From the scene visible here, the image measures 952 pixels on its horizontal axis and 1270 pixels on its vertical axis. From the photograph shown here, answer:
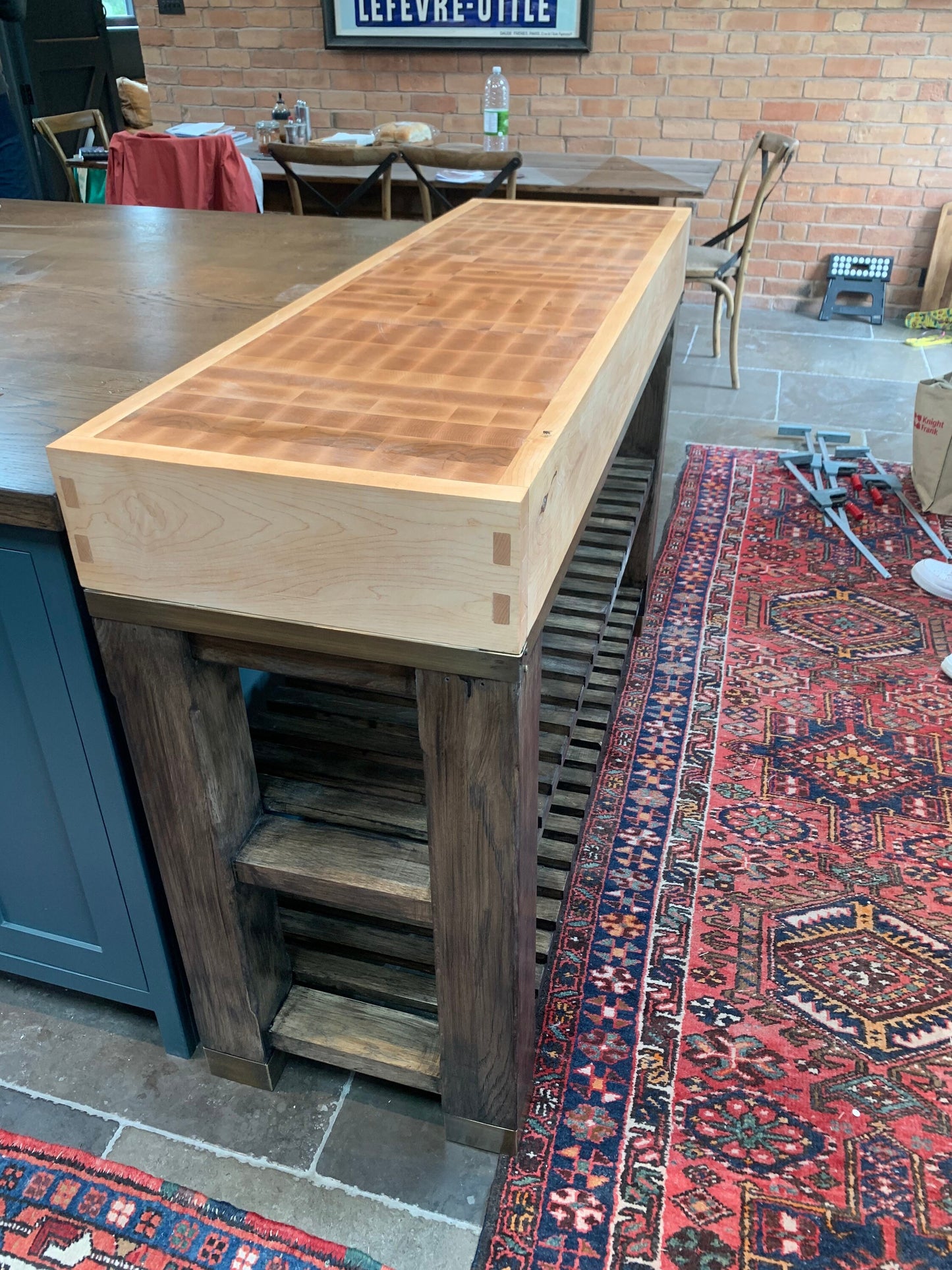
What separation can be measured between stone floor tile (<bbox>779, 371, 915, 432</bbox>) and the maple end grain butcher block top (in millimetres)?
2682

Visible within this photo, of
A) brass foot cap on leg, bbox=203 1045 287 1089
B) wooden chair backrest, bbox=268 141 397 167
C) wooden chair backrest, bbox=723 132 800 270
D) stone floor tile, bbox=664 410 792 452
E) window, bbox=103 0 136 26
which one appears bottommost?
stone floor tile, bbox=664 410 792 452

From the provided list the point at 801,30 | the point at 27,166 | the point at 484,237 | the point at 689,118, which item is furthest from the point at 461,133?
the point at 484,237

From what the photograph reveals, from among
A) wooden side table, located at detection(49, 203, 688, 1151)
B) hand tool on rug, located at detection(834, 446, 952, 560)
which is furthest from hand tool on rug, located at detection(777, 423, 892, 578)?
wooden side table, located at detection(49, 203, 688, 1151)

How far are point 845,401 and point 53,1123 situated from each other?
138 inches

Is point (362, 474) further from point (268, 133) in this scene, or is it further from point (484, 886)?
point (268, 133)

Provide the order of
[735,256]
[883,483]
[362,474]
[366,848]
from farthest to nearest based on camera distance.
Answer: [735,256] < [883,483] < [366,848] < [362,474]

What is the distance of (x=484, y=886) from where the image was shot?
1.00 m

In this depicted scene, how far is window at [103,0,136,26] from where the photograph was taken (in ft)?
27.5

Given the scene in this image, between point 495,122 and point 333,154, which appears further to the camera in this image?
point 495,122

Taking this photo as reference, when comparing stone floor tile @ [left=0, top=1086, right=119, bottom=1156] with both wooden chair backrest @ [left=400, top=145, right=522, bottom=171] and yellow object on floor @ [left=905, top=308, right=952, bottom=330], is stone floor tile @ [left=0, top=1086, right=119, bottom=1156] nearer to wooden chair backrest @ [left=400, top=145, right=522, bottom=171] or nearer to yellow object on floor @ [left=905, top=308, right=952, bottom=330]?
wooden chair backrest @ [left=400, top=145, right=522, bottom=171]

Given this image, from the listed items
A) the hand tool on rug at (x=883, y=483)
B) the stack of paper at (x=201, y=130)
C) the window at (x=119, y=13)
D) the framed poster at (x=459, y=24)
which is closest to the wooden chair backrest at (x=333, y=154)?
the stack of paper at (x=201, y=130)

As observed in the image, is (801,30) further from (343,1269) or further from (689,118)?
(343,1269)

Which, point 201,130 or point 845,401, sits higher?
point 201,130

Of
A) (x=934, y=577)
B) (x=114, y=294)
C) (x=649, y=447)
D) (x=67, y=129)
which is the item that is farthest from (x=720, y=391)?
(x=67, y=129)
